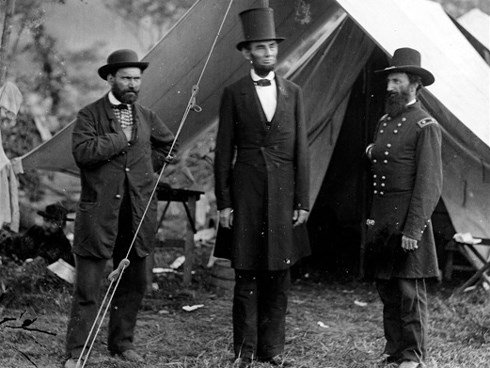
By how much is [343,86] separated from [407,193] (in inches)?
109

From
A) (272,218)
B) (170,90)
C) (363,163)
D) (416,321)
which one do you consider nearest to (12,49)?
(170,90)

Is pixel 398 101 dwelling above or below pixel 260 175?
above

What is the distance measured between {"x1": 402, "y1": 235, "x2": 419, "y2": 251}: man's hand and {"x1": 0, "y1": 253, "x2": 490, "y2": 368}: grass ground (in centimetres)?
68

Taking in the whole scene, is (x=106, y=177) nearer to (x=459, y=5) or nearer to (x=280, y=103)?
(x=280, y=103)

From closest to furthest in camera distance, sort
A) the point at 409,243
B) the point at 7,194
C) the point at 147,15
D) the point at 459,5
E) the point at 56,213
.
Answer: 1. the point at 409,243
2. the point at 7,194
3. the point at 56,213
4. the point at 147,15
5. the point at 459,5

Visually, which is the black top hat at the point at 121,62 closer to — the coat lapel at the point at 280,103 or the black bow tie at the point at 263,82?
the black bow tie at the point at 263,82

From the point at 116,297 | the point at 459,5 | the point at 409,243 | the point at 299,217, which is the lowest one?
the point at 116,297

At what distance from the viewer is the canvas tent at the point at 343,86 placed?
469cm

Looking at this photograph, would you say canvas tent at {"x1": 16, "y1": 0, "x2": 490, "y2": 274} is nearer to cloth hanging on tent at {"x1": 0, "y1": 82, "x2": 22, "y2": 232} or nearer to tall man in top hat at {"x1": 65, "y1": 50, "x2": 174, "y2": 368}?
cloth hanging on tent at {"x1": 0, "y1": 82, "x2": 22, "y2": 232}

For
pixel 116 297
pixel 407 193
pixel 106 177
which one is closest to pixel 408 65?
pixel 407 193

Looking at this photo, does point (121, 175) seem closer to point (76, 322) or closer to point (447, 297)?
point (76, 322)

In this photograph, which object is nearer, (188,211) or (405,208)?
(405,208)

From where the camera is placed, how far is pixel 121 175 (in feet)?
12.2

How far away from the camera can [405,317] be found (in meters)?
3.68
